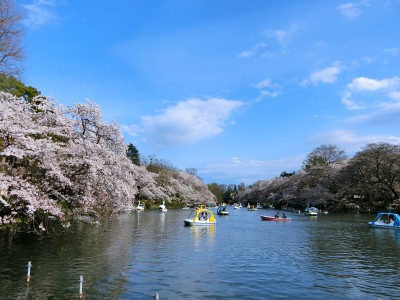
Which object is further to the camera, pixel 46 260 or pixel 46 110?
pixel 46 110

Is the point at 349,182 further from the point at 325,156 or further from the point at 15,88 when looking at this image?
the point at 15,88

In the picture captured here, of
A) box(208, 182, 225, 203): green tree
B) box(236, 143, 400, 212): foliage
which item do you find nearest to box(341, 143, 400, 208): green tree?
box(236, 143, 400, 212): foliage

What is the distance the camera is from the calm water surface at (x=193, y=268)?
1374cm

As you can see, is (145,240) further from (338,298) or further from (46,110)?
(338,298)

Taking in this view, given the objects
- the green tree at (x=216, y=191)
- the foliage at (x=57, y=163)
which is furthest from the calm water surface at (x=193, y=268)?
the green tree at (x=216, y=191)

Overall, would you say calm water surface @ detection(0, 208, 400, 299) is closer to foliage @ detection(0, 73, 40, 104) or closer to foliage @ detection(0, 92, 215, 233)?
foliage @ detection(0, 92, 215, 233)

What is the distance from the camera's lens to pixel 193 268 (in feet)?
59.4

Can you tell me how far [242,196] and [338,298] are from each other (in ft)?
498

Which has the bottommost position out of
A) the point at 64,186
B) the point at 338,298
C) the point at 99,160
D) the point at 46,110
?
the point at 338,298

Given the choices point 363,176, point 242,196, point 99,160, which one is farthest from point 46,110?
point 242,196

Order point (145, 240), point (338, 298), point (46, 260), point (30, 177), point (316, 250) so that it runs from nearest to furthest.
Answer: point (338, 298) → point (46, 260) → point (30, 177) → point (316, 250) → point (145, 240)

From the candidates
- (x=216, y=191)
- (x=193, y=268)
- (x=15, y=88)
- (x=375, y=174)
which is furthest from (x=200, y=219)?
(x=216, y=191)

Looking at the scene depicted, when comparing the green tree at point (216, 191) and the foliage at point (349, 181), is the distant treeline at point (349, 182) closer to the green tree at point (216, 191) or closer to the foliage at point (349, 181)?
the foliage at point (349, 181)

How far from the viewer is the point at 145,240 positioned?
28109 millimetres
